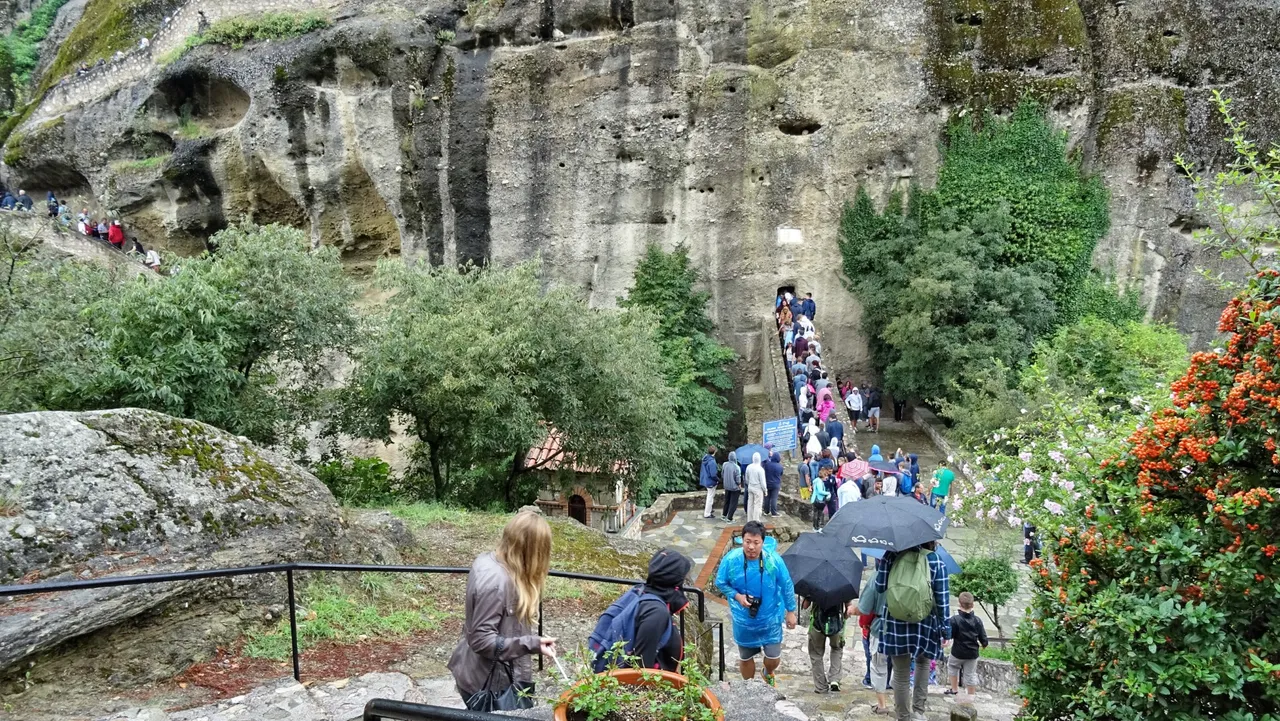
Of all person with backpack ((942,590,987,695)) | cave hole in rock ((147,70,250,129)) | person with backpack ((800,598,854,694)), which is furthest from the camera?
cave hole in rock ((147,70,250,129))

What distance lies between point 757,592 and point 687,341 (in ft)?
55.4

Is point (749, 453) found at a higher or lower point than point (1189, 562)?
lower

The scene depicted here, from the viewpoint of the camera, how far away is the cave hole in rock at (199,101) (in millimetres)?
23453

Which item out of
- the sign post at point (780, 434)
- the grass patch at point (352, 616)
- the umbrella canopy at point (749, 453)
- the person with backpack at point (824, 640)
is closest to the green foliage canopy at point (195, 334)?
the grass patch at point (352, 616)

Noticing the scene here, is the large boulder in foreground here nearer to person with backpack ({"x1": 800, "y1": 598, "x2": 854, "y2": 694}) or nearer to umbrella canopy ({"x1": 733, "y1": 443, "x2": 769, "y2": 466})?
person with backpack ({"x1": 800, "y1": 598, "x2": 854, "y2": 694})

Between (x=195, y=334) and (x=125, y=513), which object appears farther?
(x=195, y=334)

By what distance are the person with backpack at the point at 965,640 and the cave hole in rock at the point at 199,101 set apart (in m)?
24.3

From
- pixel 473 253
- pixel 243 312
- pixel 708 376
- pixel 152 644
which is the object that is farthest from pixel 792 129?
pixel 152 644

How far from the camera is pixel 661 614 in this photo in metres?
3.79

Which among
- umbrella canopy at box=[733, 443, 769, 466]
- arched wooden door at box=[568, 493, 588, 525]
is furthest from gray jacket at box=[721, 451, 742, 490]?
arched wooden door at box=[568, 493, 588, 525]

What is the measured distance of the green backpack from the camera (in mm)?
5160

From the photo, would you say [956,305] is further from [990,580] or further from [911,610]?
[911,610]

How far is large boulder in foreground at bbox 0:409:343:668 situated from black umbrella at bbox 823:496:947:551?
4078 millimetres

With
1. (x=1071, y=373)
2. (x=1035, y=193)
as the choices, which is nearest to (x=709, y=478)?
(x=1071, y=373)
